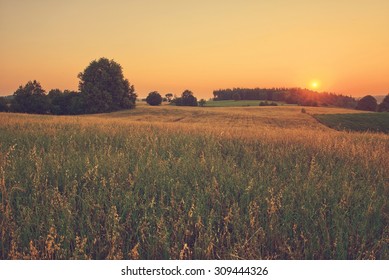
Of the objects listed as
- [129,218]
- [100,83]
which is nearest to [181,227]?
[129,218]

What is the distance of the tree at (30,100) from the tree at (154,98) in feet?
79.0

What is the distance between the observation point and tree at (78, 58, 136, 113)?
4872 cm

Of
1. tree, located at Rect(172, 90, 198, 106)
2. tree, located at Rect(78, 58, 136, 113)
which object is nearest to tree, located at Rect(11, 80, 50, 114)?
tree, located at Rect(78, 58, 136, 113)

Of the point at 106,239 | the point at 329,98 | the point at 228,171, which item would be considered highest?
the point at 329,98

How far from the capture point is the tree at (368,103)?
6656 cm

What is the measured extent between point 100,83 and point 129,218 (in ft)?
173

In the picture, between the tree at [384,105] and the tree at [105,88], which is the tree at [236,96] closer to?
the tree at [384,105]

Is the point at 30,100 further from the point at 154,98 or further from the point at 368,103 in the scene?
the point at 368,103

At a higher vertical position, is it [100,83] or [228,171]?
[100,83]

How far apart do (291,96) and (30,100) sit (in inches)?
2831

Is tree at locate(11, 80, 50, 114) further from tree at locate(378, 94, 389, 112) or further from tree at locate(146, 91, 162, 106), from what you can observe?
tree at locate(378, 94, 389, 112)

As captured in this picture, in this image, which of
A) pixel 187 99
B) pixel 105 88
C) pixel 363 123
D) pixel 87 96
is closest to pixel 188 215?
pixel 363 123

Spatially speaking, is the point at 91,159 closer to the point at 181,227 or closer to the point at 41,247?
the point at 41,247
